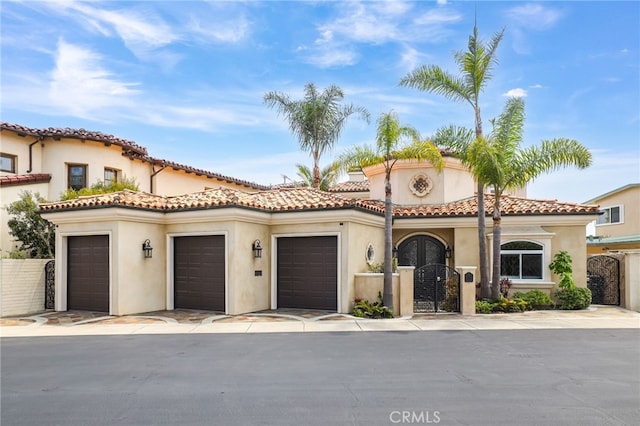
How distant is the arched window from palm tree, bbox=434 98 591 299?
4.55 ft

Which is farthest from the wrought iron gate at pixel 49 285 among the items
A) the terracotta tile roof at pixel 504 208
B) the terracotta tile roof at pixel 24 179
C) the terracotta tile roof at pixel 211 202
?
the terracotta tile roof at pixel 504 208

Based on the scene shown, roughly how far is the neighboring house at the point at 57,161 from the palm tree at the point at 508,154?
54.1ft

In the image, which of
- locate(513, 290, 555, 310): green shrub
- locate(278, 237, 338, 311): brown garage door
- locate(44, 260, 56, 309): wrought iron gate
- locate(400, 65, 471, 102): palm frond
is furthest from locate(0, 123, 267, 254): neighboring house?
locate(513, 290, 555, 310): green shrub

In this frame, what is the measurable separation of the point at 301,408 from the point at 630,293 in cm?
1662

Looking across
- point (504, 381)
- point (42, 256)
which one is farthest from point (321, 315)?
point (42, 256)

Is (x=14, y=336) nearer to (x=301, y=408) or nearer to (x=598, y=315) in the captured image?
(x=301, y=408)

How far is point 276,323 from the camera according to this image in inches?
550

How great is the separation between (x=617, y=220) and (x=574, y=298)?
2067cm

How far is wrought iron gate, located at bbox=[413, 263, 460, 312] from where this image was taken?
53.1 ft

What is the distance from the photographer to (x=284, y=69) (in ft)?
65.5

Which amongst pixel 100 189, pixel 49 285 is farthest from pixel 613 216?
pixel 49 285

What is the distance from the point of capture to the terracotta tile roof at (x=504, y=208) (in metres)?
18.0

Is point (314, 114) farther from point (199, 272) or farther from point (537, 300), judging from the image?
point (537, 300)

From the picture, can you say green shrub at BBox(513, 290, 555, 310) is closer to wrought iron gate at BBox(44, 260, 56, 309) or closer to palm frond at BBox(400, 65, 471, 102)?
palm frond at BBox(400, 65, 471, 102)
